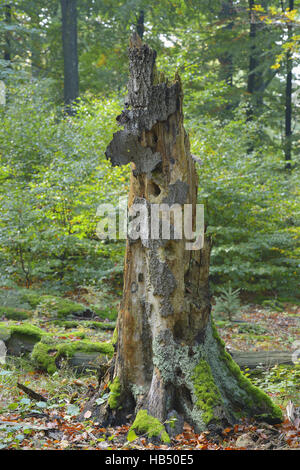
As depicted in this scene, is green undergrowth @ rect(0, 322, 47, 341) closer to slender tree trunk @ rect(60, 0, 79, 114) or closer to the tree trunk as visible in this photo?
the tree trunk

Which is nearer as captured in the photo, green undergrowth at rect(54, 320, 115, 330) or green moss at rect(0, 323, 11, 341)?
green moss at rect(0, 323, 11, 341)

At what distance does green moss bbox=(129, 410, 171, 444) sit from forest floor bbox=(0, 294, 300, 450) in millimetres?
73

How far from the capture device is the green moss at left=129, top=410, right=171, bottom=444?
3.66 m

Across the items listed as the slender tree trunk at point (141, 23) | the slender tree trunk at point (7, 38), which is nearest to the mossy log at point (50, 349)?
the slender tree trunk at point (7, 38)

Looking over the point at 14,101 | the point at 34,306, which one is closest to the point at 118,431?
the point at 34,306

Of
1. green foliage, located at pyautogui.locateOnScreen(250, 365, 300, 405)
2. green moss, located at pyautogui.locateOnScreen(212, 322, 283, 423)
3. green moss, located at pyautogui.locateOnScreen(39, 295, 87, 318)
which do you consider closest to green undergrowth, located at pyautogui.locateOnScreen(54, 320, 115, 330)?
green moss, located at pyautogui.locateOnScreen(39, 295, 87, 318)

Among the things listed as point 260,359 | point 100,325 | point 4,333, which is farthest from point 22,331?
point 260,359

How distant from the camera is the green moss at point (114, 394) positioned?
13.6ft

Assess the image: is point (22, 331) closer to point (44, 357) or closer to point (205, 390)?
point (44, 357)

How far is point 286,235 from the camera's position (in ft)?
36.9

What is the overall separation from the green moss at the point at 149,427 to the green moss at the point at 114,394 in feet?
1.05

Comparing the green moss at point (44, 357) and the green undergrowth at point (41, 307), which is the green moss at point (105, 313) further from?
the green moss at point (44, 357)

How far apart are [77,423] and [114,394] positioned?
0.42 meters

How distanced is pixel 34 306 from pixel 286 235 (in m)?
6.47
